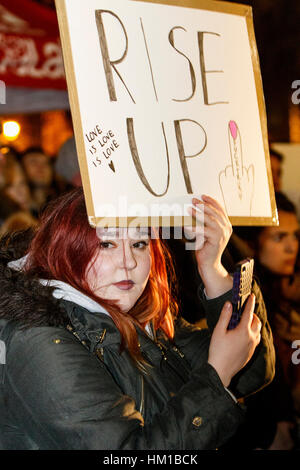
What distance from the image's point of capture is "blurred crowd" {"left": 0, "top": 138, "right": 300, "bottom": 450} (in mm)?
2246

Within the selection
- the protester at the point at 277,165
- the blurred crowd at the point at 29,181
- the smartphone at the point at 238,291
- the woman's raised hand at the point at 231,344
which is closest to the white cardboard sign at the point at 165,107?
the smartphone at the point at 238,291

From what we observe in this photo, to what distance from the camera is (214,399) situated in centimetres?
121

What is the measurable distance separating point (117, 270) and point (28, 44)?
2619 millimetres

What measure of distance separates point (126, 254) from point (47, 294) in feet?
0.70

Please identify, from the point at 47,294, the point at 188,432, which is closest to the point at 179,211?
the point at 47,294

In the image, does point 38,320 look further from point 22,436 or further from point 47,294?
point 22,436

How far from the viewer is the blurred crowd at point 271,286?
225 centimetres

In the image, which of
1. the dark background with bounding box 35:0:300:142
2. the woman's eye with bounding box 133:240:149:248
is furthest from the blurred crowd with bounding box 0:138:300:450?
the dark background with bounding box 35:0:300:142

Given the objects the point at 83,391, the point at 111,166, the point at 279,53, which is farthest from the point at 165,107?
the point at 279,53

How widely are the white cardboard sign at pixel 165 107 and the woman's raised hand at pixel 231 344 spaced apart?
0.78 feet

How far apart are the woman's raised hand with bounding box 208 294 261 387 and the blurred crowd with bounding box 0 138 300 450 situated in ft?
1.36

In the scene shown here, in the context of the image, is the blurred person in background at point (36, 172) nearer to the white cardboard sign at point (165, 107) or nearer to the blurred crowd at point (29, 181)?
the blurred crowd at point (29, 181)

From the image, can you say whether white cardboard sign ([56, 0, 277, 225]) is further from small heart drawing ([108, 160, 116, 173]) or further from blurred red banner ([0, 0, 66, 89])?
blurred red banner ([0, 0, 66, 89])
